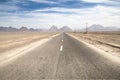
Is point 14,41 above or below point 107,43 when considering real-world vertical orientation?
below

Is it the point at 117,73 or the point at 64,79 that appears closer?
the point at 64,79

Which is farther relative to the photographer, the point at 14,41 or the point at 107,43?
the point at 14,41

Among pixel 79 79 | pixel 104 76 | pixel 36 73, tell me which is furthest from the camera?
pixel 36 73

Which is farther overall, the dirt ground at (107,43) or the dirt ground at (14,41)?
the dirt ground at (14,41)

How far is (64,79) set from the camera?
18.9 feet

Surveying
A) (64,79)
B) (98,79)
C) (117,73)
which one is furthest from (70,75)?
(117,73)

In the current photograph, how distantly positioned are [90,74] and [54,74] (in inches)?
54.3

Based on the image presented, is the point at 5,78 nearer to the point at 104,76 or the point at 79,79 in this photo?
the point at 79,79

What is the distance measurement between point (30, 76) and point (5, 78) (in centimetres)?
88

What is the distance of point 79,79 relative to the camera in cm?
574

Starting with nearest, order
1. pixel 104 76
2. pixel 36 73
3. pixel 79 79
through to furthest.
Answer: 1. pixel 79 79
2. pixel 104 76
3. pixel 36 73

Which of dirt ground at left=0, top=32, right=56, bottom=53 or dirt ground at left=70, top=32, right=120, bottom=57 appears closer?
dirt ground at left=70, top=32, right=120, bottom=57

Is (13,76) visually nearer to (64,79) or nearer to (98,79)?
(64,79)

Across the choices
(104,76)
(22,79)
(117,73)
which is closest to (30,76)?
(22,79)
